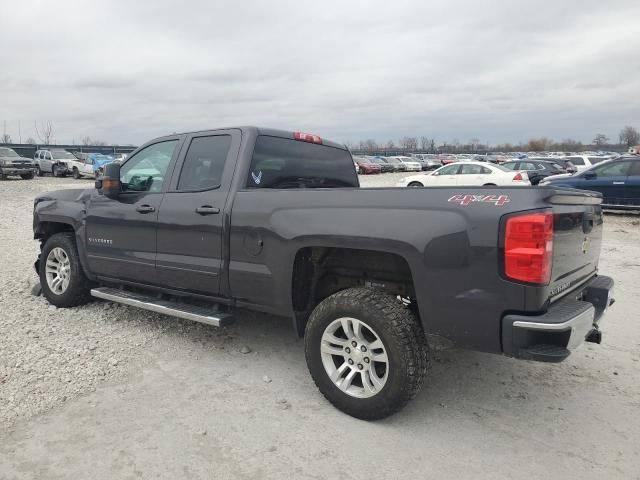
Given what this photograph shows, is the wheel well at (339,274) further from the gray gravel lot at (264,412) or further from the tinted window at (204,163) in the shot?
the tinted window at (204,163)

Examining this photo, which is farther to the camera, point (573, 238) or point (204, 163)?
point (204, 163)

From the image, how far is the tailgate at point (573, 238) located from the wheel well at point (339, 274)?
36.3 inches

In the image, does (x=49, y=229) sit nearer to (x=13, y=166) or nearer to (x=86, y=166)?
(x=13, y=166)

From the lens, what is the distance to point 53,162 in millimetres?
31359

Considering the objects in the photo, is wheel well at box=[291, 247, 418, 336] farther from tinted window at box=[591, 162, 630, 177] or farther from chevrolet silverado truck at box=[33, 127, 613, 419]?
tinted window at box=[591, 162, 630, 177]

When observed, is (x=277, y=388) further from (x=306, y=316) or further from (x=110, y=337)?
(x=110, y=337)

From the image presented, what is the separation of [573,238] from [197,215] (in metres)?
2.80

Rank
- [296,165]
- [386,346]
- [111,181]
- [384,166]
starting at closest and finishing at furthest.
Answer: [386,346] → [296,165] → [111,181] → [384,166]

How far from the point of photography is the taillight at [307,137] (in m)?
4.72

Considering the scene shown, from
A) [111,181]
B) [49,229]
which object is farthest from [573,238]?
[49,229]

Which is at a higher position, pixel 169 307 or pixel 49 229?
pixel 49 229

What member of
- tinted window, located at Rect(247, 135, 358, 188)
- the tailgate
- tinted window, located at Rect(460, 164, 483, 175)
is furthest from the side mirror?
tinted window, located at Rect(460, 164, 483, 175)

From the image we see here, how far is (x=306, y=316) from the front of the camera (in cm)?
386

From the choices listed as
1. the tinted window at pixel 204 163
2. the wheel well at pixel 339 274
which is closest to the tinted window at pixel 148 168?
the tinted window at pixel 204 163
